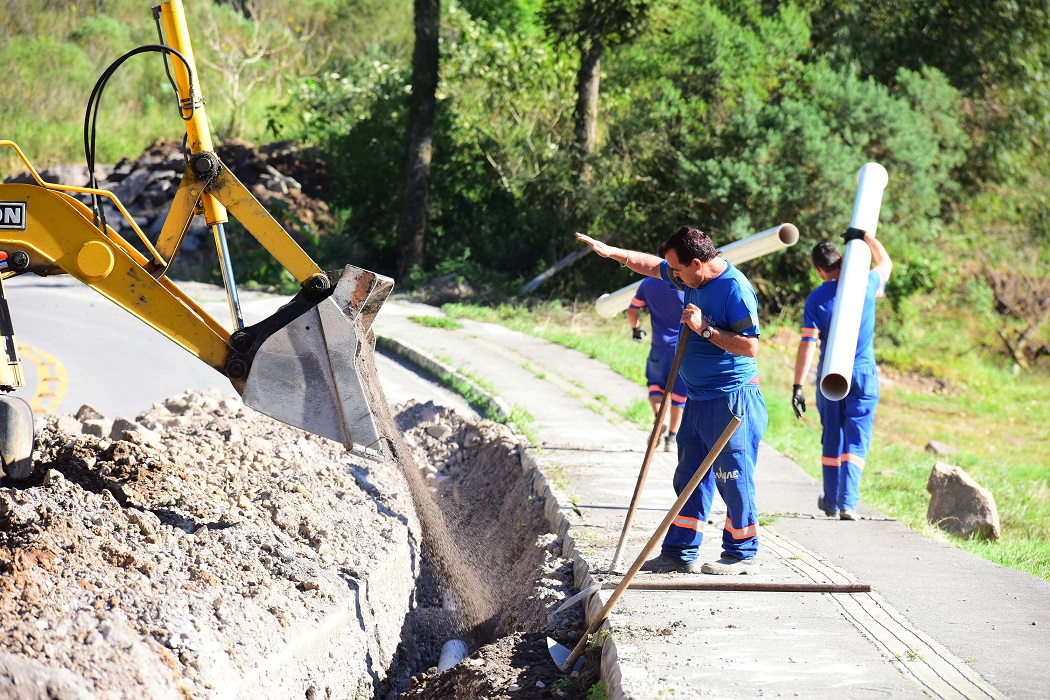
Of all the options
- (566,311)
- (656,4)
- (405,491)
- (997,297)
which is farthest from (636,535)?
(997,297)

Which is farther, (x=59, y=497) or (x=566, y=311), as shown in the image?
(x=566, y=311)

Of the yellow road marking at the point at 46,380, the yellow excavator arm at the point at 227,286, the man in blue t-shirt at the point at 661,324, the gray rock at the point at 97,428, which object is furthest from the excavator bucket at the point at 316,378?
the yellow road marking at the point at 46,380

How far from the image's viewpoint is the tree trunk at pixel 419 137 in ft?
64.0

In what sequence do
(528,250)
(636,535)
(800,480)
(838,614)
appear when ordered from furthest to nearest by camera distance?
(528,250), (800,480), (636,535), (838,614)

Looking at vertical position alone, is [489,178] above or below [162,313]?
above

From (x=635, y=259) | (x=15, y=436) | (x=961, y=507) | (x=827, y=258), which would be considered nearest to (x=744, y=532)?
(x=635, y=259)

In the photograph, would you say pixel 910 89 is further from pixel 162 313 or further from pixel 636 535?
pixel 162 313

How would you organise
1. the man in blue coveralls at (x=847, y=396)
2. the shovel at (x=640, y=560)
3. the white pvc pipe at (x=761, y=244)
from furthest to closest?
1. the man in blue coveralls at (x=847, y=396)
2. the white pvc pipe at (x=761, y=244)
3. the shovel at (x=640, y=560)

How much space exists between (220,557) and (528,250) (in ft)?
51.8

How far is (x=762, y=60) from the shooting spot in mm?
19578

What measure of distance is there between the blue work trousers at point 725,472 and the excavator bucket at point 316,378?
5.53 feet

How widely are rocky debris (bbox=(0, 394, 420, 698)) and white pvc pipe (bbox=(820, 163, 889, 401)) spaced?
2.82 meters

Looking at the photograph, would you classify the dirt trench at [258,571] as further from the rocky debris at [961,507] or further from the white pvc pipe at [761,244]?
the rocky debris at [961,507]

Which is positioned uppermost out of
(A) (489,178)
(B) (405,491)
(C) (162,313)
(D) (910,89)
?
(D) (910,89)
